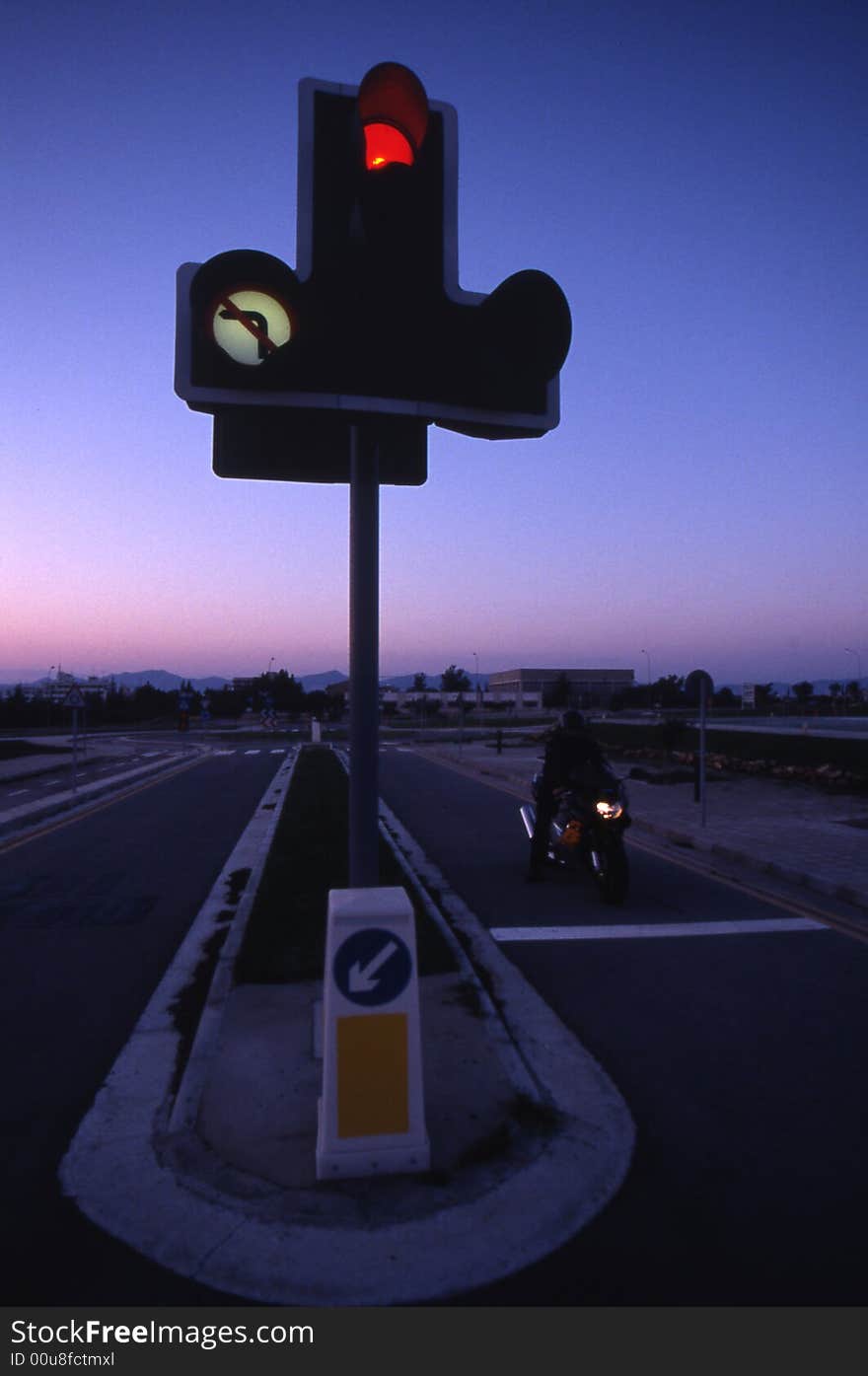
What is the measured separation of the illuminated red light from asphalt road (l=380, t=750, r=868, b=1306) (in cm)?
404

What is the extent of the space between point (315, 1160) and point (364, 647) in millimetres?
2332

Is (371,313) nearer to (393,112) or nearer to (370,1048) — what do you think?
(393,112)

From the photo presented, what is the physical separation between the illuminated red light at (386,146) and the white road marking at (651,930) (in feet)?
19.5

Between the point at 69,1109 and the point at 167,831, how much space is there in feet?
33.7

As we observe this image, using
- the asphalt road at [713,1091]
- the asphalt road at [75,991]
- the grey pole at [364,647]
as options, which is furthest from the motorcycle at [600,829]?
the grey pole at [364,647]

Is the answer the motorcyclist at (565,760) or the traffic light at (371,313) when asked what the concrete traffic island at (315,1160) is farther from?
the motorcyclist at (565,760)

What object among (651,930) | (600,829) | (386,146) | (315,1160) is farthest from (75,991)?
(386,146)

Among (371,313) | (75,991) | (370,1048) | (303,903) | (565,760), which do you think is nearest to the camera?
(370,1048)

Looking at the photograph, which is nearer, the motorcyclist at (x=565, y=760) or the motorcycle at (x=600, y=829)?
the motorcycle at (x=600, y=829)

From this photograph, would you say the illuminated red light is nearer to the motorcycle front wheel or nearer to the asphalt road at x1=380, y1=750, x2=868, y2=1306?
the asphalt road at x1=380, y1=750, x2=868, y2=1306

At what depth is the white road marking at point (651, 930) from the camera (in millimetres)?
7535

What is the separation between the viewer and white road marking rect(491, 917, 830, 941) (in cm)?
754

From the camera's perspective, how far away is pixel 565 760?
9.21 meters
